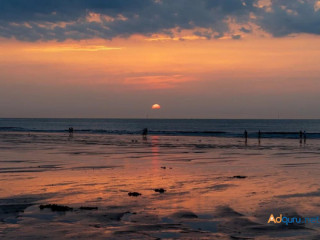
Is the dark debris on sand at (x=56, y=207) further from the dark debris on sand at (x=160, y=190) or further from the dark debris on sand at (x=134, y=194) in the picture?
the dark debris on sand at (x=160, y=190)

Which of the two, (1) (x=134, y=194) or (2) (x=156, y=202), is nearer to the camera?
(2) (x=156, y=202)


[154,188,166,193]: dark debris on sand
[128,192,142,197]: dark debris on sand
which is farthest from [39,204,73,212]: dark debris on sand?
[154,188,166,193]: dark debris on sand

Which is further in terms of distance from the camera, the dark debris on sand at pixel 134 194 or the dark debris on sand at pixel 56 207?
the dark debris on sand at pixel 134 194

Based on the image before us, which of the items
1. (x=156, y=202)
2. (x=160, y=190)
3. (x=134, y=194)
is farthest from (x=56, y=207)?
(x=160, y=190)

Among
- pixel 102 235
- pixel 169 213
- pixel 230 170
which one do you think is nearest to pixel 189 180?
pixel 230 170

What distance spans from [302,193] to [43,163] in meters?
18.5

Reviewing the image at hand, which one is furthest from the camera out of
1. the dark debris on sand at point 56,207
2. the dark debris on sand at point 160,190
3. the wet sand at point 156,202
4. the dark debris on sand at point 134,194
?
the dark debris on sand at point 160,190

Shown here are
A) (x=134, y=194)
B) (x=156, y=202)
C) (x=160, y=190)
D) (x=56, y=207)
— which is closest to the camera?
(x=56, y=207)

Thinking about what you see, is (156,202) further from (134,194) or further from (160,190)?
(160,190)

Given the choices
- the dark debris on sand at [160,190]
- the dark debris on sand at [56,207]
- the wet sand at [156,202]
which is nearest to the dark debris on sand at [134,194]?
the wet sand at [156,202]

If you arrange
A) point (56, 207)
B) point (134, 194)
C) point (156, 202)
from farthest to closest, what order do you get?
point (134, 194)
point (156, 202)
point (56, 207)

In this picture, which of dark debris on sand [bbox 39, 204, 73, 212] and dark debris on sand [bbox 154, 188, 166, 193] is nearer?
dark debris on sand [bbox 39, 204, 73, 212]

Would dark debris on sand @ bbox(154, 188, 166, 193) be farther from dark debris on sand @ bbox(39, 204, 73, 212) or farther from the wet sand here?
→ dark debris on sand @ bbox(39, 204, 73, 212)

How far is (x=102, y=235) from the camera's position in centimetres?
1194
